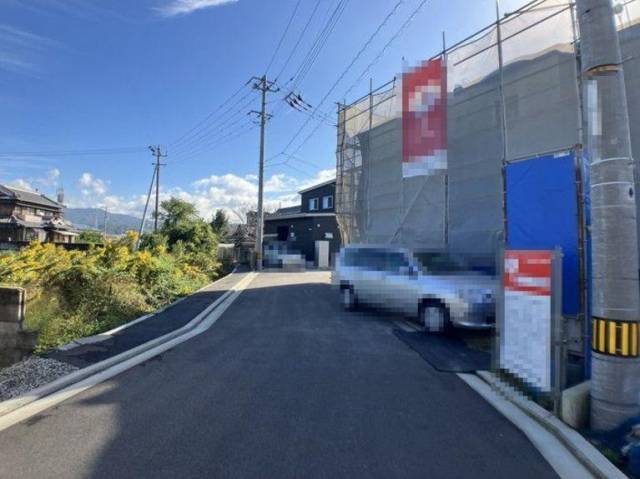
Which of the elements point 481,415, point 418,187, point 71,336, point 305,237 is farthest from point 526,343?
point 305,237

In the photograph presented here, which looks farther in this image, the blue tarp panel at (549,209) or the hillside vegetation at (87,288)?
the hillside vegetation at (87,288)

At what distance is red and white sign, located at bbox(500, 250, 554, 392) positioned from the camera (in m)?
3.90

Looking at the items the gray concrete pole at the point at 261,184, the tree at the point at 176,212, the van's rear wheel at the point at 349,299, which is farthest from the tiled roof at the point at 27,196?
the van's rear wheel at the point at 349,299

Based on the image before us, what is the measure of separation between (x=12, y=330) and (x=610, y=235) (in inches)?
380

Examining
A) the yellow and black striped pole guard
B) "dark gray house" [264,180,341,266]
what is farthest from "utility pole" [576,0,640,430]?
"dark gray house" [264,180,341,266]

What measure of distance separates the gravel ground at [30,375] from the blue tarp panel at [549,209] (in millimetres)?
6263

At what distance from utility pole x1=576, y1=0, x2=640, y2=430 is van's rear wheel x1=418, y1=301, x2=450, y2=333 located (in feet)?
12.0

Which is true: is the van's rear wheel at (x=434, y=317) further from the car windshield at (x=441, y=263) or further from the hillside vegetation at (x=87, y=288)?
the hillside vegetation at (x=87, y=288)

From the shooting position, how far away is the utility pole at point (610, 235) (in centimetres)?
330

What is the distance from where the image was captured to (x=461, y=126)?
37.2ft

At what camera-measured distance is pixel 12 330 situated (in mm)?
7637

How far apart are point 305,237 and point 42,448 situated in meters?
26.4

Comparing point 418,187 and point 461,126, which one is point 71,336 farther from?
point 461,126

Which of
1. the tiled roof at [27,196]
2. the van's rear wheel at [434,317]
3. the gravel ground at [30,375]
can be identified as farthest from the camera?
the tiled roof at [27,196]
